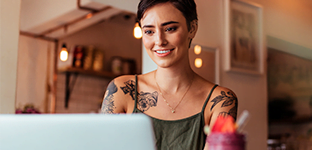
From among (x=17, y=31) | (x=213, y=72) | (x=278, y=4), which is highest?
(x=278, y=4)

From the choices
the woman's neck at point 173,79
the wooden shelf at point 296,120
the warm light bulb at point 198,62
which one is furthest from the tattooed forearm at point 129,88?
the wooden shelf at point 296,120

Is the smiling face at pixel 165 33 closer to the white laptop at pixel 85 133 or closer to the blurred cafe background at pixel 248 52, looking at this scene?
the blurred cafe background at pixel 248 52

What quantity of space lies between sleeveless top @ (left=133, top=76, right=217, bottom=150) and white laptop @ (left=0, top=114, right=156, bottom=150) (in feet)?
2.95

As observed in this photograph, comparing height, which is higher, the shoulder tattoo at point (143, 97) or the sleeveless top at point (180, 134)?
the shoulder tattoo at point (143, 97)

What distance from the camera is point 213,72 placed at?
8.04ft

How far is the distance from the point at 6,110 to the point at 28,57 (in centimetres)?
267

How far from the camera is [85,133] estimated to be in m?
0.56

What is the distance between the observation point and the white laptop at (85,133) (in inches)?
21.9

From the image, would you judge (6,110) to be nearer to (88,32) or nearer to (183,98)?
(183,98)

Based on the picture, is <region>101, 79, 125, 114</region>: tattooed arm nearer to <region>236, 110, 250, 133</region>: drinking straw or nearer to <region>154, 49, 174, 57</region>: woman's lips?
<region>154, 49, 174, 57</region>: woman's lips

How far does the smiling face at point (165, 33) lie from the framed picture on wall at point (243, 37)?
115 centimetres

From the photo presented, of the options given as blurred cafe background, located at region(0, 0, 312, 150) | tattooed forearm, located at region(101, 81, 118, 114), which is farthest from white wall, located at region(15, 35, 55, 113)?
tattooed forearm, located at region(101, 81, 118, 114)

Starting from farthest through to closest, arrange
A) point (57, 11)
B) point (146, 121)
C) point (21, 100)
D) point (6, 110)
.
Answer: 1. point (21, 100)
2. point (57, 11)
3. point (6, 110)
4. point (146, 121)

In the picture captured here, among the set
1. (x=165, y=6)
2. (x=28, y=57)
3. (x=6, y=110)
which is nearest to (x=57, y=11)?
(x=28, y=57)
